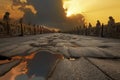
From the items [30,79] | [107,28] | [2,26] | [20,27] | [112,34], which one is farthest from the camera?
[20,27]

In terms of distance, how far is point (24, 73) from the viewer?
3.02 metres

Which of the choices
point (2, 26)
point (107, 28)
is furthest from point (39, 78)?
point (2, 26)

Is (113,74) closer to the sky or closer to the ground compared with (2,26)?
closer to the ground

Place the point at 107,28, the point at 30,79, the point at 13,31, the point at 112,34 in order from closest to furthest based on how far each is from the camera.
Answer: the point at 30,79 → the point at 112,34 → the point at 107,28 → the point at 13,31

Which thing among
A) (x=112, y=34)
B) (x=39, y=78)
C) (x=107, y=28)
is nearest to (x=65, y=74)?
(x=39, y=78)

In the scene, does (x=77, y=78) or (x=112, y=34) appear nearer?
(x=77, y=78)

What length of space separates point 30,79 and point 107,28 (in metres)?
23.5

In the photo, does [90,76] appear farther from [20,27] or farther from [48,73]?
[20,27]

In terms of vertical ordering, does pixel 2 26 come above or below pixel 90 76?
above

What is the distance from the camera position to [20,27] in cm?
3738

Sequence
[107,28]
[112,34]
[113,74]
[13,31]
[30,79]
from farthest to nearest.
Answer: [13,31], [107,28], [112,34], [113,74], [30,79]

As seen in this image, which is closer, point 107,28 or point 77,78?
point 77,78

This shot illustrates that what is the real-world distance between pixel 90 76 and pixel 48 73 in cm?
76

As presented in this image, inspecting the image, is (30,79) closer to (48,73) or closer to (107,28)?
(48,73)
